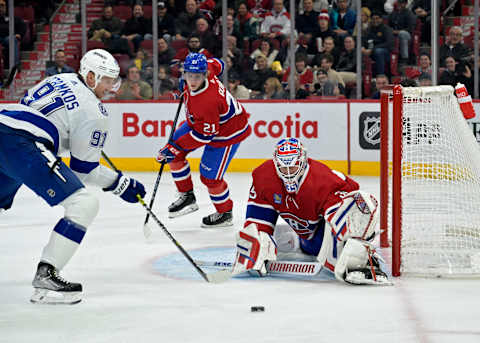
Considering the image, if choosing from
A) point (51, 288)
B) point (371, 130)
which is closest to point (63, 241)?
point (51, 288)

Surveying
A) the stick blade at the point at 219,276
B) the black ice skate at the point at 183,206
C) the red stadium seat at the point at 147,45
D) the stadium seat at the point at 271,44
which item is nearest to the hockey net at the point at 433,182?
the stick blade at the point at 219,276

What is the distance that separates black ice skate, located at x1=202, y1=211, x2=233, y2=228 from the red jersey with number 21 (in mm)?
507

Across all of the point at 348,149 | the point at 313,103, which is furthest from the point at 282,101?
the point at 348,149

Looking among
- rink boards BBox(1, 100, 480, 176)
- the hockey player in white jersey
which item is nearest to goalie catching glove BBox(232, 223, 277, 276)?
the hockey player in white jersey

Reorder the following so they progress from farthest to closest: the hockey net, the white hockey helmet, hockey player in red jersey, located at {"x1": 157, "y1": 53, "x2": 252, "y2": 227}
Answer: hockey player in red jersey, located at {"x1": 157, "y1": 53, "x2": 252, "y2": 227}, the hockey net, the white hockey helmet

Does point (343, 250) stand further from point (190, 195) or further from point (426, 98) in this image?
point (190, 195)

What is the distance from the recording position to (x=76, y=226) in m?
3.56

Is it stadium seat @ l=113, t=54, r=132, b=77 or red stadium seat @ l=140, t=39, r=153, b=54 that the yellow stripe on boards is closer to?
stadium seat @ l=113, t=54, r=132, b=77

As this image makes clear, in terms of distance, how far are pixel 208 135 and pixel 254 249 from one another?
178 centimetres

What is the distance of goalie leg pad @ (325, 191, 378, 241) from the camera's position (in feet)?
12.9

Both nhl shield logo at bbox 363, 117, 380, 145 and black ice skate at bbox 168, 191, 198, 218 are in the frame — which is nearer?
black ice skate at bbox 168, 191, 198, 218

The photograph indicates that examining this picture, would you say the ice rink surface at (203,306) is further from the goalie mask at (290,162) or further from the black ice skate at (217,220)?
the black ice skate at (217,220)

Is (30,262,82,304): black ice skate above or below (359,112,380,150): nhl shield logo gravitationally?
below

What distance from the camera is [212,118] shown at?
18.8 ft
